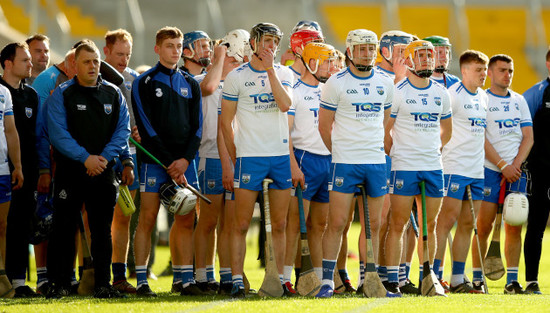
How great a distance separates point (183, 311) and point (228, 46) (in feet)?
9.65

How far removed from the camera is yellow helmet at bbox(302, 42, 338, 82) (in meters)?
7.66

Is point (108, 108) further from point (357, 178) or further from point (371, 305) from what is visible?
point (371, 305)

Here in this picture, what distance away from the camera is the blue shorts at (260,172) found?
710cm

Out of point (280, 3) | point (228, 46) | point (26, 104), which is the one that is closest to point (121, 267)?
point (26, 104)

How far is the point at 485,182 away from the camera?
902 cm

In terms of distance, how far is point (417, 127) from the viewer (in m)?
7.89

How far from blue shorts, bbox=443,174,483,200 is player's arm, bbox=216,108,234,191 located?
2.27m

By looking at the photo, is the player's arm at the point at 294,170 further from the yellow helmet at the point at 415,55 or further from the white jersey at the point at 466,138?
the white jersey at the point at 466,138

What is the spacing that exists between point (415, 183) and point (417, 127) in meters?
0.50

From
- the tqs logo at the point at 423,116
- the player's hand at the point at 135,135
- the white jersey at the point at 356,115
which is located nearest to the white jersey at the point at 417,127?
the tqs logo at the point at 423,116

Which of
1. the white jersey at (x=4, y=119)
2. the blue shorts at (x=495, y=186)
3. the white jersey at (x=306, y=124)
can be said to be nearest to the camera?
the white jersey at (x=4, y=119)

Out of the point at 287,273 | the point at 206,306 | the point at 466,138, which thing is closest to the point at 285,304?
the point at 206,306

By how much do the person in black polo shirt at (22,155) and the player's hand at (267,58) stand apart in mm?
2047

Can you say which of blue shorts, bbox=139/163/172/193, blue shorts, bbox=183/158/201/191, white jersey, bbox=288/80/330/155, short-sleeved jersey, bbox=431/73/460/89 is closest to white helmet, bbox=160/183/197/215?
blue shorts, bbox=139/163/172/193
